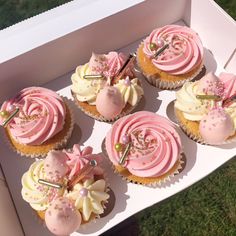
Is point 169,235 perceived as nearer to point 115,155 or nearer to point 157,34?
point 115,155

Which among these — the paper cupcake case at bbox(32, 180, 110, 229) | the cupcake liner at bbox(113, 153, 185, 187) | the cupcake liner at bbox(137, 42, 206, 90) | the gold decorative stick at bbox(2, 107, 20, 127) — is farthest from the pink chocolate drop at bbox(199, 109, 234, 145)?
the gold decorative stick at bbox(2, 107, 20, 127)

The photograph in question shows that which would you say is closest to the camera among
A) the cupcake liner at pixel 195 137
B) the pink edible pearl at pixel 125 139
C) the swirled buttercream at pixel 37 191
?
the swirled buttercream at pixel 37 191

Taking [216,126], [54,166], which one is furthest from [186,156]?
[54,166]

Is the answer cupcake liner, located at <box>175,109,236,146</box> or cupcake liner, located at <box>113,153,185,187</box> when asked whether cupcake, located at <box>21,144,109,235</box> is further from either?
cupcake liner, located at <box>175,109,236,146</box>

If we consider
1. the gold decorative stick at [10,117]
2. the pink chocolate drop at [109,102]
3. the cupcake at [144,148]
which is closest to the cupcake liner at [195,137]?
the cupcake at [144,148]

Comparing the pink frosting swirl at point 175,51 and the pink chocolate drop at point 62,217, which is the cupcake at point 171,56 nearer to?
the pink frosting swirl at point 175,51

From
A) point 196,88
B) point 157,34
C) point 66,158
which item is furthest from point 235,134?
point 66,158
